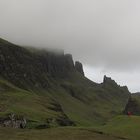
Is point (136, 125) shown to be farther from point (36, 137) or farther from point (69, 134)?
point (36, 137)

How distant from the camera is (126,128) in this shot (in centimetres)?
15388

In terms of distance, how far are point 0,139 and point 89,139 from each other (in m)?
26.6

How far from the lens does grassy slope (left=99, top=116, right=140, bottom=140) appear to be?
14370 centimetres

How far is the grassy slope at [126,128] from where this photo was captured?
471ft

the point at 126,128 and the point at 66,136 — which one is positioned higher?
the point at 126,128

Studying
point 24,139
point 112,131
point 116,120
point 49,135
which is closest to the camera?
point 24,139

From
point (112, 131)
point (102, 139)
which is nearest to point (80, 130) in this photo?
point (112, 131)

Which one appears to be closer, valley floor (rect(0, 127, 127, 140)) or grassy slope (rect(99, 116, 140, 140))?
valley floor (rect(0, 127, 127, 140))

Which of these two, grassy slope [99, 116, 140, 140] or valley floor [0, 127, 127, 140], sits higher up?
grassy slope [99, 116, 140, 140]

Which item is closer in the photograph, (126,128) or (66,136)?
(66,136)

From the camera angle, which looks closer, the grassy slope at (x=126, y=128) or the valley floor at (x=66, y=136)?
the valley floor at (x=66, y=136)

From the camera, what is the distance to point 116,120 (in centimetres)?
17838

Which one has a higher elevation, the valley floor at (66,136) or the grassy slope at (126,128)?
the grassy slope at (126,128)

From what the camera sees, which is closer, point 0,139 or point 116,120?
point 0,139
